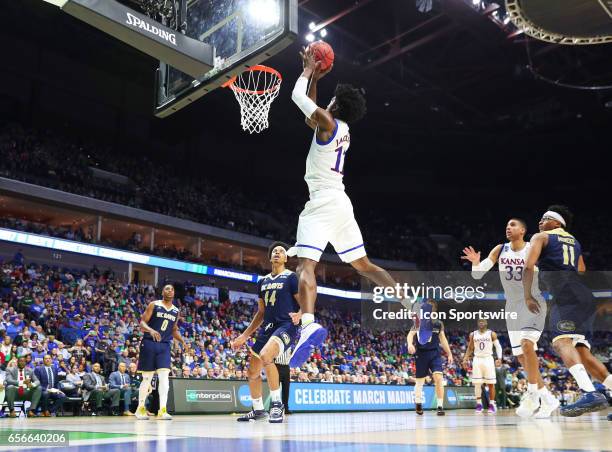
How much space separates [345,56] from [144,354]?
18725mm

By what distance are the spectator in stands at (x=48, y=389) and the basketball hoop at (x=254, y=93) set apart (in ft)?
21.5

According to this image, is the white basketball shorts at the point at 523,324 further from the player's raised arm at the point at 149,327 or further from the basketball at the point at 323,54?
the player's raised arm at the point at 149,327

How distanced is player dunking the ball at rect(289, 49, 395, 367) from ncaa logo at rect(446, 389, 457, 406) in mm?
14820

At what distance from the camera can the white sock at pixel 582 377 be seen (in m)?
5.94

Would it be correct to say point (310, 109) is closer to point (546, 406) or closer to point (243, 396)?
Result: point (546, 406)

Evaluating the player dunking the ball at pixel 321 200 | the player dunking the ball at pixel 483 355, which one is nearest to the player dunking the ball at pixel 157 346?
the player dunking the ball at pixel 321 200

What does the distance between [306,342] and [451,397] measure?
1571cm

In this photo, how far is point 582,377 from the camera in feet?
20.0

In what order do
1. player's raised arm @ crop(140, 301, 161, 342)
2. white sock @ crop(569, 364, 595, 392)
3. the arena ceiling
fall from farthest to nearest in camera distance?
the arena ceiling < player's raised arm @ crop(140, 301, 161, 342) < white sock @ crop(569, 364, 595, 392)

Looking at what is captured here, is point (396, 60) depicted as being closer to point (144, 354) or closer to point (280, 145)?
point (280, 145)

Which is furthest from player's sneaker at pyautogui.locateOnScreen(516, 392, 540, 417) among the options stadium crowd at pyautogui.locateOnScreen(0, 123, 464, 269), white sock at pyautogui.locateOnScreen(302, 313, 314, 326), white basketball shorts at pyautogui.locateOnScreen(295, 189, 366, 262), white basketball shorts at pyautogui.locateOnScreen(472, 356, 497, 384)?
stadium crowd at pyautogui.locateOnScreen(0, 123, 464, 269)

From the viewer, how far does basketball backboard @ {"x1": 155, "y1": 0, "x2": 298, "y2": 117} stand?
7.30m

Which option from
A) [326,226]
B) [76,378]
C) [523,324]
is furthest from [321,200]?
[76,378]

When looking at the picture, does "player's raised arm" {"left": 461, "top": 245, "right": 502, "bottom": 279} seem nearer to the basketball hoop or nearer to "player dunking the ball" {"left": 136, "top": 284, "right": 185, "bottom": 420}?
"player dunking the ball" {"left": 136, "top": 284, "right": 185, "bottom": 420}
